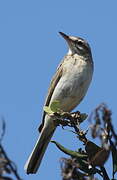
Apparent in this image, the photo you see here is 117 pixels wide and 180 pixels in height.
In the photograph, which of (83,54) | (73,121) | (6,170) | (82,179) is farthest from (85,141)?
(83,54)

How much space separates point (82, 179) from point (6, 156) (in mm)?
549

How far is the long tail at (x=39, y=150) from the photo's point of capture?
20.7 feet

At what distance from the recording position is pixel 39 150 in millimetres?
7641

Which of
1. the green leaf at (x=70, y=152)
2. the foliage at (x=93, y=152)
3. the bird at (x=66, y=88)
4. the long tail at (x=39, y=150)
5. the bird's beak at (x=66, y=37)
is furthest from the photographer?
the bird's beak at (x=66, y=37)

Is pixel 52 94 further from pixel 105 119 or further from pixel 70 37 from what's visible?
pixel 105 119

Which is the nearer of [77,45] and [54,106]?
[54,106]

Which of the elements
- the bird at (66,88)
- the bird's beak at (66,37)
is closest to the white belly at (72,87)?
the bird at (66,88)

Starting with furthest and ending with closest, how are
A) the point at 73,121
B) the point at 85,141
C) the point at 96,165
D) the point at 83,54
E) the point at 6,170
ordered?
the point at 83,54
the point at 73,121
the point at 85,141
the point at 96,165
the point at 6,170

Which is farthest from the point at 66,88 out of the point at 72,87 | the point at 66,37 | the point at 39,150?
the point at 66,37

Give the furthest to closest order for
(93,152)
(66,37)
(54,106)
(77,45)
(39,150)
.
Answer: (77,45)
(66,37)
(39,150)
(54,106)
(93,152)

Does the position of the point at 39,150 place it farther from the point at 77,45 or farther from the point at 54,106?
the point at 54,106

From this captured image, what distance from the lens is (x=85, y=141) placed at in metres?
3.35

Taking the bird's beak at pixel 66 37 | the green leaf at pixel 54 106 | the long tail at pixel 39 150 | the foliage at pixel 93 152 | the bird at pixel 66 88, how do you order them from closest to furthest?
the foliage at pixel 93 152 → the green leaf at pixel 54 106 → the long tail at pixel 39 150 → the bird at pixel 66 88 → the bird's beak at pixel 66 37

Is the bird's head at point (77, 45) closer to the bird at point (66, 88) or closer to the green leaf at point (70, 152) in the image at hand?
the bird at point (66, 88)
